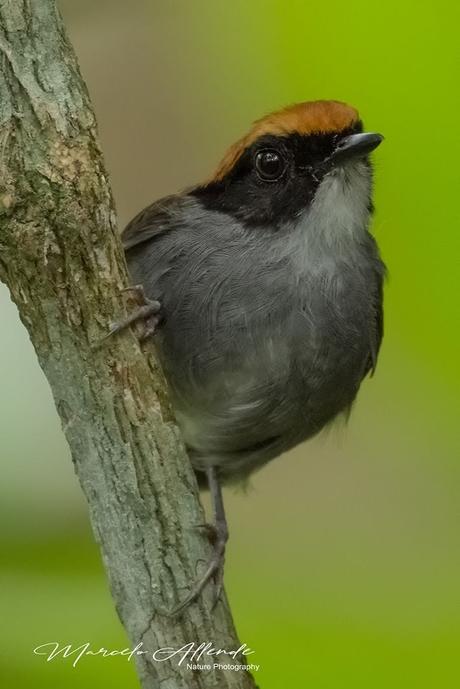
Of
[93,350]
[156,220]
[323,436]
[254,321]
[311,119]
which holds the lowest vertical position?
[323,436]

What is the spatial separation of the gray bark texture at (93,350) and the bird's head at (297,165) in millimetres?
481

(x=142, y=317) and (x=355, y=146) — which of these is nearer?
(x=142, y=317)

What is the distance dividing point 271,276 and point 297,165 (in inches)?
8.6

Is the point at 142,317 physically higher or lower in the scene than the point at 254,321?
higher

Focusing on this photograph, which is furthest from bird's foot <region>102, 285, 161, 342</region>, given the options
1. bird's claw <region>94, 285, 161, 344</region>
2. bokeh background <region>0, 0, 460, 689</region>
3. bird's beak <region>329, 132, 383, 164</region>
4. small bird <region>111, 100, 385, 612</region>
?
bokeh background <region>0, 0, 460, 689</region>

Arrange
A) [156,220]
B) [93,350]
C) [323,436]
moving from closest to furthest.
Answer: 1. [93,350]
2. [156,220]
3. [323,436]

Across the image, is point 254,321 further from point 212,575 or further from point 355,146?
point 212,575

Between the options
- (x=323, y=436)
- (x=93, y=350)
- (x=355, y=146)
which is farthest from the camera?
(x=323, y=436)

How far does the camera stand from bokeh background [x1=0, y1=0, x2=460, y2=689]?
2143 mm

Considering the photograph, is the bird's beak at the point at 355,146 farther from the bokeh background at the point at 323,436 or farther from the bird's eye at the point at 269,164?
the bokeh background at the point at 323,436

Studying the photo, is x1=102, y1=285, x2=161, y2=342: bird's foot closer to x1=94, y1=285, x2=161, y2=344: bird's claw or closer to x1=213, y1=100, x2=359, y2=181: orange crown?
x1=94, y1=285, x2=161, y2=344: bird's claw

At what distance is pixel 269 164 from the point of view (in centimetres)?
203

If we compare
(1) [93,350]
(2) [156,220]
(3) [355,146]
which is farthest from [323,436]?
(1) [93,350]

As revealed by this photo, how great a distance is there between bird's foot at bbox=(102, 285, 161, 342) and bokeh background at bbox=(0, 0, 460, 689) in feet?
2.10
